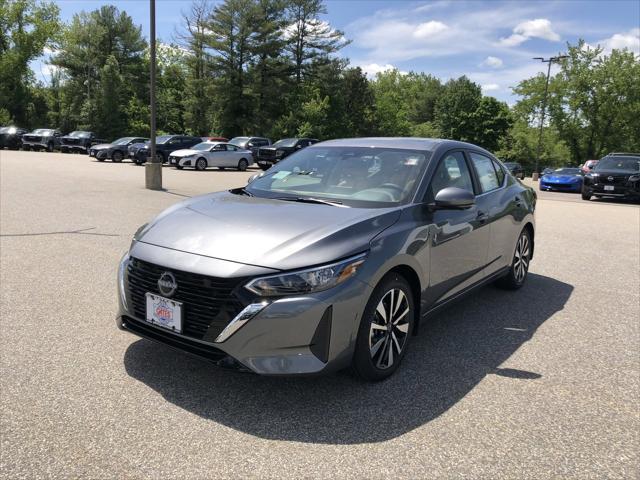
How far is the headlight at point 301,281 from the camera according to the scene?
9.48 feet

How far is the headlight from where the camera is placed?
9.48ft

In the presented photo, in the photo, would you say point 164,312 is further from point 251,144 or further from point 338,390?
point 251,144

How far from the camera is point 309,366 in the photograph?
2951mm

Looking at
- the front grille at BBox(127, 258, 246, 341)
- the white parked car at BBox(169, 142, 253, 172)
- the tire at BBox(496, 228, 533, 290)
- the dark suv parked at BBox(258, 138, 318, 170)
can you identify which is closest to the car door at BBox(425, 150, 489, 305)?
the tire at BBox(496, 228, 533, 290)

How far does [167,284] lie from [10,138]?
4489cm

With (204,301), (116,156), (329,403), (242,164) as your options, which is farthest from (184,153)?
(329,403)

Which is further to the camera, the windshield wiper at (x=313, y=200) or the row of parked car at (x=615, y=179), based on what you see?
the row of parked car at (x=615, y=179)

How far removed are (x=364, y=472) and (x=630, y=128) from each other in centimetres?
6795

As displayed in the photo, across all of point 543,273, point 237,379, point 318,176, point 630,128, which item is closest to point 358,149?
point 318,176

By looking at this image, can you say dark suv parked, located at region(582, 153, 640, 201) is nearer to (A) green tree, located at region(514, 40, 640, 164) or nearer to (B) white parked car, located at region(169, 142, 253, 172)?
(B) white parked car, located at region(169, 142, 253, 172)

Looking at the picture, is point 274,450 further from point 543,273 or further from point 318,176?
point 543,273

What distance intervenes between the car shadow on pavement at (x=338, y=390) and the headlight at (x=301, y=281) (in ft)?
1.95

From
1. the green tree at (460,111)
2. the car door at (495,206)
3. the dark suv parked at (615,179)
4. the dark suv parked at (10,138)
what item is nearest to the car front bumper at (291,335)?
the car door at (495,206)

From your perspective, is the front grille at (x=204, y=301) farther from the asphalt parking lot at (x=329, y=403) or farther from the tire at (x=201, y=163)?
the tire at (x=201, y=163)
